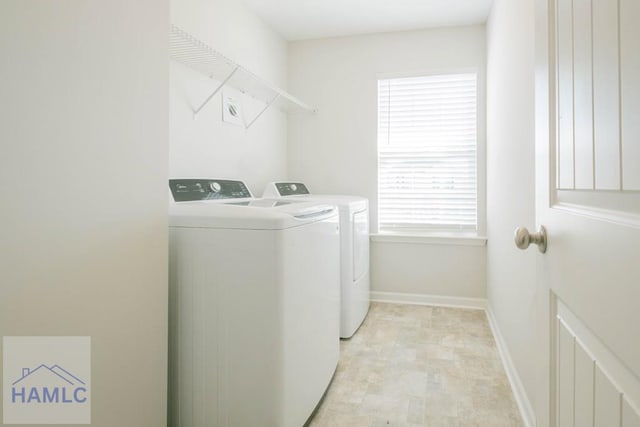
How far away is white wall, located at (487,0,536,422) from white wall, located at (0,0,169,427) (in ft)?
4.55

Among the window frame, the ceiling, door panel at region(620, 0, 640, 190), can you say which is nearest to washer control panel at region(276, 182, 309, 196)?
the window frame

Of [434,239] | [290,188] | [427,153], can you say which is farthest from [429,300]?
[290,188]

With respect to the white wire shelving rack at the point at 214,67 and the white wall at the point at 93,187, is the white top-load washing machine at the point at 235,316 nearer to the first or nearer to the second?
the white wall at the point at 93,187

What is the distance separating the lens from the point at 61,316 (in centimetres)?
98

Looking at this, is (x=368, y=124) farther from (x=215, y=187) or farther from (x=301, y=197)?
(x=215, y=187)

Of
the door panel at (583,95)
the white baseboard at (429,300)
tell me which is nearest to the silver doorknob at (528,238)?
the door panel at (583,95)

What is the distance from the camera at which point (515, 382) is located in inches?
74.4

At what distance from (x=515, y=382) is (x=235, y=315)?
1.39m

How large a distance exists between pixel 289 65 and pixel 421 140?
136 cm

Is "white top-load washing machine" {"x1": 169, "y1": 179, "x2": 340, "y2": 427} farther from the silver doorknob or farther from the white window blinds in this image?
the white window blinds

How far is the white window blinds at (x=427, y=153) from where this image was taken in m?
3.25

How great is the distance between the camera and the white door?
0.49 meters

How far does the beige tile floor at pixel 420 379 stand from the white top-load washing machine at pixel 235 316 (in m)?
0.42

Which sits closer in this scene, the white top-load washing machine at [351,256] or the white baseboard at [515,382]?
the white baseboard at [515,382]
